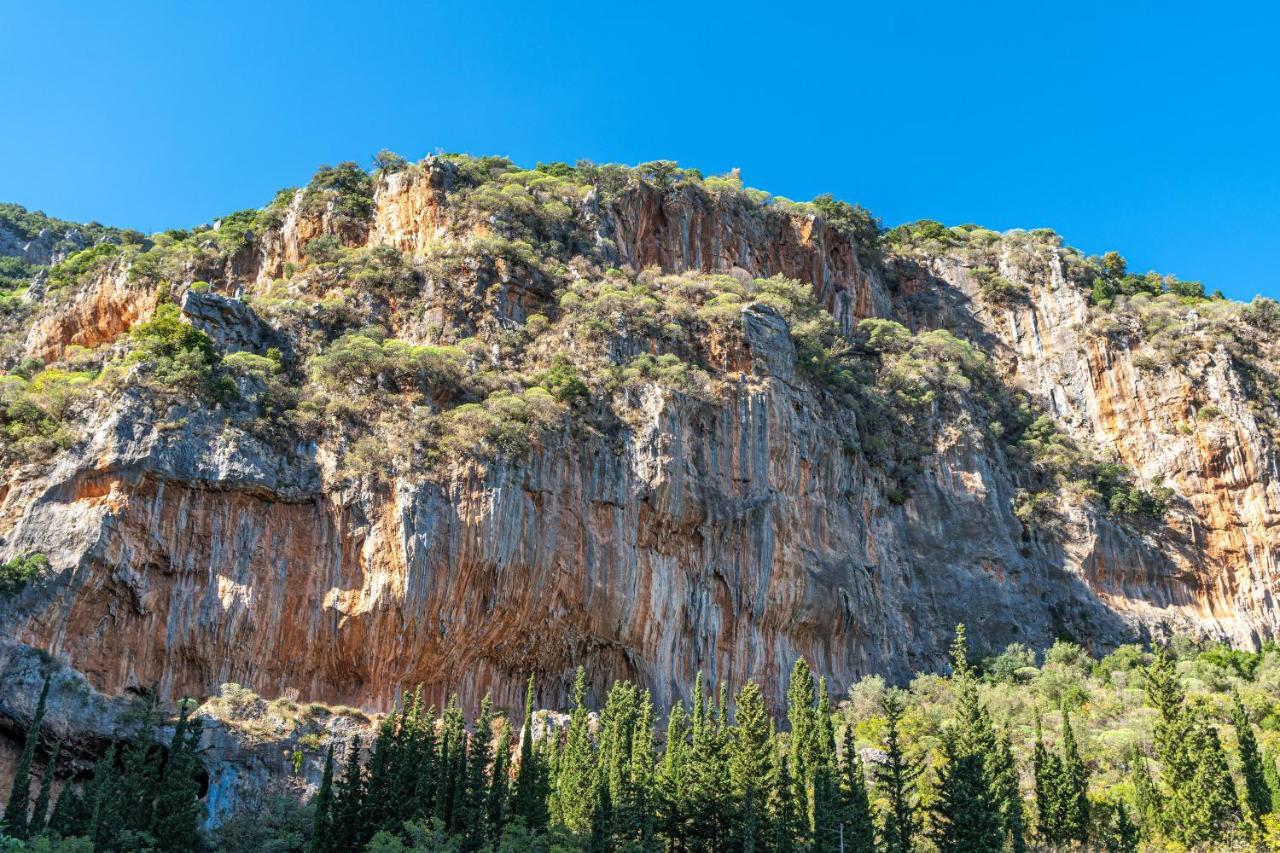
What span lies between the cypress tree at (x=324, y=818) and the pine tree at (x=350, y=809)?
0.28m

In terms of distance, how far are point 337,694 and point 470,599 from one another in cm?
600

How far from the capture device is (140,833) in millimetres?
33812

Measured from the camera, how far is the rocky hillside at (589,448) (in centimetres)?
4347

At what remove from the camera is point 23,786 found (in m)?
35.8

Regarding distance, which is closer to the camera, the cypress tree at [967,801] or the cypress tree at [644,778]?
the cypress tree at [967,801]

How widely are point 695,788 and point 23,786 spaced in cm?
2087

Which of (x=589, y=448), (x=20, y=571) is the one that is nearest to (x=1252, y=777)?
(x=589, y=448)

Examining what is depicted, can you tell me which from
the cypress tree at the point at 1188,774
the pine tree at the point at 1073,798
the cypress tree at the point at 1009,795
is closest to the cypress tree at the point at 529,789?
the cypress tree at the point at 1009,795

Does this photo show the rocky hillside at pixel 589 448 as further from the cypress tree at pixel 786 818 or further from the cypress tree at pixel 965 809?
the cypress tree at pixel 965 809

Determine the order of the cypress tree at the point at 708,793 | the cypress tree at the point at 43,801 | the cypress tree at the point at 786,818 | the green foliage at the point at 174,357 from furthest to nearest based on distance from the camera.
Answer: the green foliage at the point at 174,357 < the cypress tree at the point at 708,793 < the cypress tree at the point at 786,818 < the cypress tree at the point at 43,801

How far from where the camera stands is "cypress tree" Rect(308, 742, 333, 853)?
35.2 metres

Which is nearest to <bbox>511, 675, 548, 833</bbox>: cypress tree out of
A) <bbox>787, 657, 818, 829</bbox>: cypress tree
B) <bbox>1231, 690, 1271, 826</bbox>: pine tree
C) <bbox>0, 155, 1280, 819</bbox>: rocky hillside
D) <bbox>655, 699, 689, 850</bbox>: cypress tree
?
<bbox>655, 699, 689, 850</bbox>: cypress tree

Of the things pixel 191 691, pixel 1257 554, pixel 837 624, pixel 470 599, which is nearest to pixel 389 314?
pixel 470 599

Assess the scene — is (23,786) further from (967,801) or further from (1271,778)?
(1271,778)
